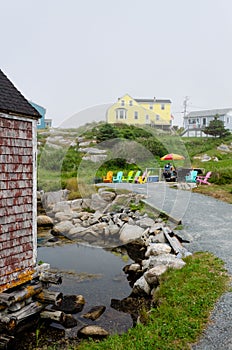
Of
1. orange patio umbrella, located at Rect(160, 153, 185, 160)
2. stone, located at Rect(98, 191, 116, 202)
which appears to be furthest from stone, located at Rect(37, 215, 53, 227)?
orange patio umbrella, located at Rect(160, 153, 185, 160)

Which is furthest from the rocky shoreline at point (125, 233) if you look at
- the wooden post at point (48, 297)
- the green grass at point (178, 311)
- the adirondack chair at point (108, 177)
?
the adirondack chair at point (108, 177)

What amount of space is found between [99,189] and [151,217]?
452 centimetres

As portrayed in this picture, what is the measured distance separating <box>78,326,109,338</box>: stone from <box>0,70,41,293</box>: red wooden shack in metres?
1.30

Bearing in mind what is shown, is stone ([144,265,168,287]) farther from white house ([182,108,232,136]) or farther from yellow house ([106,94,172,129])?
white house ([182,108,232,136])

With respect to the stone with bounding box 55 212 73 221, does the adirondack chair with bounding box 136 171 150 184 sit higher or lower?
higher

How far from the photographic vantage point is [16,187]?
557 cm

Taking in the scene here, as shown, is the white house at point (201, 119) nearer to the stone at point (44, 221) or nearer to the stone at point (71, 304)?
the stone at point (44, 221)

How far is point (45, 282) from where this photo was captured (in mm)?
6332

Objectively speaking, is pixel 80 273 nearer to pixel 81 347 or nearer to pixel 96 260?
pixel 96 260

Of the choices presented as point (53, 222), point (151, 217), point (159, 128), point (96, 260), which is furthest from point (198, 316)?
point (159, 128)

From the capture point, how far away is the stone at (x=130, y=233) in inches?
422

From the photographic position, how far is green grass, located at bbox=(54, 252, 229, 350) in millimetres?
4492

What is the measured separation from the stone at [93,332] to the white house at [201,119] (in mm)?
35750

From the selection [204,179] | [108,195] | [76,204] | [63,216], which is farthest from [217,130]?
[63,216]
